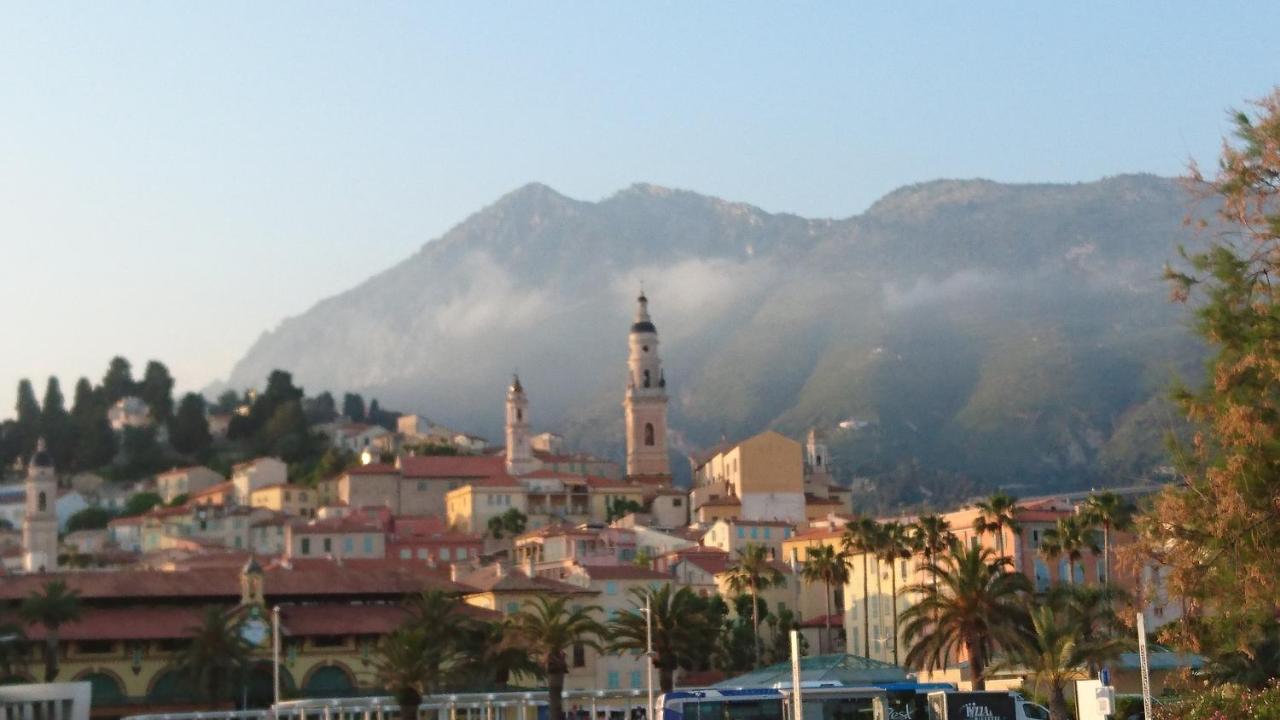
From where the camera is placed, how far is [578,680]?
78.6m

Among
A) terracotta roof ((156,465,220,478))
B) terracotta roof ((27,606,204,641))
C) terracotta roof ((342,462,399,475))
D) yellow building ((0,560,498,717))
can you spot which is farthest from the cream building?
terracotta roof ((27,606,204,641))

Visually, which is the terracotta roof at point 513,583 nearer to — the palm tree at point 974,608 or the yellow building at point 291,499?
the palm tree at point 974,608

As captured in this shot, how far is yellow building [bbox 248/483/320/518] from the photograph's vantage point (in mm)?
146000

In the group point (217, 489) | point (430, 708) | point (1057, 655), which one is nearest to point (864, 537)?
point (430, 708)

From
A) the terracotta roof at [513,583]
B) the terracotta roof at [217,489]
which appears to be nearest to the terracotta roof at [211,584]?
the terracotta roof at [513,583]

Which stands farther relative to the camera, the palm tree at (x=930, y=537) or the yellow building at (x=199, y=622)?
the palm tree at (x=930, y=537)

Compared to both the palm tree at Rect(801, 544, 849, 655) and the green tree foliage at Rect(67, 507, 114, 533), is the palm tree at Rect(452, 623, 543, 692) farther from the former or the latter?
the green tree foliage at Rect(67, 507, 114, 533)

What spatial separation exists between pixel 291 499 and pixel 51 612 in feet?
250

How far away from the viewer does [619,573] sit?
89250 millimetres

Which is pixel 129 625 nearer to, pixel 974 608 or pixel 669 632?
pixel 669 632

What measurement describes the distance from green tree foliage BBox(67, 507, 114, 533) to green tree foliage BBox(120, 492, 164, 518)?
8.34 ft

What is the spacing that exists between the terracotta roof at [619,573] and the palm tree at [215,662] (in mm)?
21998

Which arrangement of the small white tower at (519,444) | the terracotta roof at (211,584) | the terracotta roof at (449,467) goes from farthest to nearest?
1. the small white tower at (519,444)
2. the terracotta roof at (449,467)
3. the terracotta roof at (211,584)

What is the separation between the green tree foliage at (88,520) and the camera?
15262 cm
